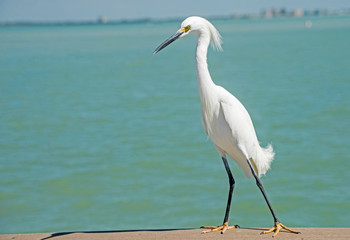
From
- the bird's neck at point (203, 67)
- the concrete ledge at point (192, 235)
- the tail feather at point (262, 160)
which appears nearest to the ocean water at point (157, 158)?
the tail feather at point (262, 160)

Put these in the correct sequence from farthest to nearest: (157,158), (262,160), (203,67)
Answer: (157,158) < (262,160) < (203,67)

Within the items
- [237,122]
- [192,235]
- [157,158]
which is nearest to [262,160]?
[237,122]

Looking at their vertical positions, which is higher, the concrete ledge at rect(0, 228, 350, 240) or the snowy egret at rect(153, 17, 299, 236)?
the snowy egret at rect(153, 17, 299, 236)

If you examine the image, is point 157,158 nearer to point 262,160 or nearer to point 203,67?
point 262,160

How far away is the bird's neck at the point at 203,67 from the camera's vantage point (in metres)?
4.69

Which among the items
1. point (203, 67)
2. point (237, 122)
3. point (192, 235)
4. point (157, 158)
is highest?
point (157, 158)

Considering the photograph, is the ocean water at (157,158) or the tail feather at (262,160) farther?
the ocean water at (157,158)

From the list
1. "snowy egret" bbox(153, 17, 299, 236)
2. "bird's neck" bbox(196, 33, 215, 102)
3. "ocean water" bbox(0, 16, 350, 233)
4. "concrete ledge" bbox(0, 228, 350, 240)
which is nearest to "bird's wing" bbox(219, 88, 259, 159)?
"snowy egret" bbox(153, 17, 299, 236)

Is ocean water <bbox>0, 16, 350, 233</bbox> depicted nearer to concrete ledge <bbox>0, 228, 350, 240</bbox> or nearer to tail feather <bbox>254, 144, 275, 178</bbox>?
tail feather <bbox>254, 144, 275, 178</bbox>

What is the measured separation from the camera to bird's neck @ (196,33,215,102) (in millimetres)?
4688

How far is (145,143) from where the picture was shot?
45.8ft

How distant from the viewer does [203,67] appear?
15.4 feet

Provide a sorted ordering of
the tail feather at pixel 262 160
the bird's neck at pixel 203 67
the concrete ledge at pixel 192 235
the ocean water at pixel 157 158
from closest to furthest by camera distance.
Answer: the concrete ledge at pixel 192 235
the bird's neck at pixel 203 67
the tail feather at pixel 262 160
the ocean water at pixel 157 158

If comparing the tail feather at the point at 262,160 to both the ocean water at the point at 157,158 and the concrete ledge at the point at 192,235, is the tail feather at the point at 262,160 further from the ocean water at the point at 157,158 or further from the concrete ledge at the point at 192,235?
the ocean water at the point at 157,158
